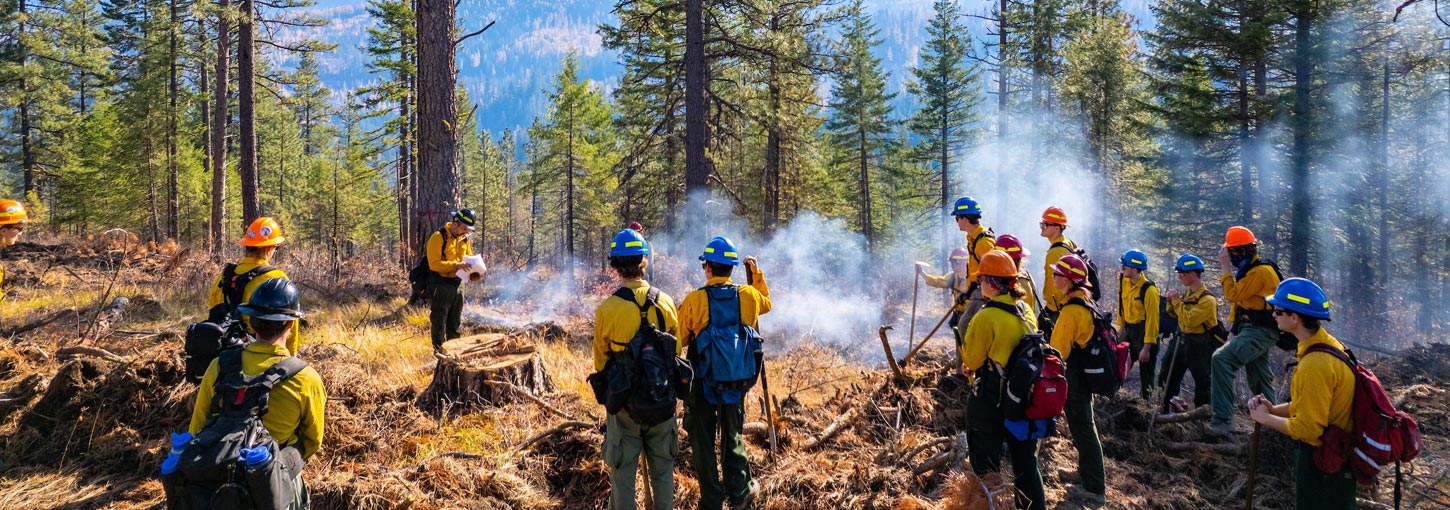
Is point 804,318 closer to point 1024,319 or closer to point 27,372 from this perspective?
point 1024,319

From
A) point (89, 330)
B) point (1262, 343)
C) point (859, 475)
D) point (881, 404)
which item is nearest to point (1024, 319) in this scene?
point (859, 475)

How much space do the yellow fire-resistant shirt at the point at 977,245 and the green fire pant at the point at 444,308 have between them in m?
5.45

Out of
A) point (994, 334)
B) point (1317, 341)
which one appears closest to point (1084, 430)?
point (994, 334)

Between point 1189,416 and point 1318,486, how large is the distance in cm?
315

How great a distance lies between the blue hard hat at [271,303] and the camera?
2784 mm

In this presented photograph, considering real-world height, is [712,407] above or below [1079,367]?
below

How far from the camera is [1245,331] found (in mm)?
5973

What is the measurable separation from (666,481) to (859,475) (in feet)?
Result: 5.15

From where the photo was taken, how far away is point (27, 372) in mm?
6098

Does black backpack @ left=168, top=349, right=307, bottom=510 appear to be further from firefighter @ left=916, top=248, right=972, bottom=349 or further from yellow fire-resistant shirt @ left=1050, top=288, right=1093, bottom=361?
firefighter @ left=916, top=248, right=972, bottom=349

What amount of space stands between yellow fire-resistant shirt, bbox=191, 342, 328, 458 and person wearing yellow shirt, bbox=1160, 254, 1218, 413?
26.1ft

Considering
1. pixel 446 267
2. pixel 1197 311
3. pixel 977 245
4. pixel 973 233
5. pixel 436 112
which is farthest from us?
pixel 436 112

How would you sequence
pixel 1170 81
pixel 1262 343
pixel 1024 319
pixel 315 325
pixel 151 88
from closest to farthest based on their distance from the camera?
pixel 1024 319 → pixel 1262 343 → pixel 315 325 → pixel 1170 81 → pixel 151 88

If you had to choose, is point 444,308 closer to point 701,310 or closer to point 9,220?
point 9,220
